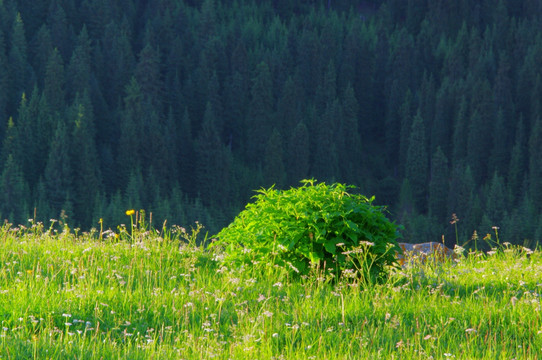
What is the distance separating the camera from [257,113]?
476ft

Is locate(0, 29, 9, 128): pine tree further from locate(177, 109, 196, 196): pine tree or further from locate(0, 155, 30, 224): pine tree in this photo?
locate(177, 109, 196, 196): pine tree

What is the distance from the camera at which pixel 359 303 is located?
313 inches

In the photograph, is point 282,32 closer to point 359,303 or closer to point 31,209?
point 31,209

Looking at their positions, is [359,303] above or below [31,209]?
above

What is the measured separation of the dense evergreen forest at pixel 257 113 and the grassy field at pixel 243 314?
324ft

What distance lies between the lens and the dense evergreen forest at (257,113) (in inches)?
4747

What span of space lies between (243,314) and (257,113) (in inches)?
5466

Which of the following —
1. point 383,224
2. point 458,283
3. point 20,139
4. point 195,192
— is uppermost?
point 383,224

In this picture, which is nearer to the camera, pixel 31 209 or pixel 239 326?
pixel 239 326

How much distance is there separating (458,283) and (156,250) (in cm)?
439

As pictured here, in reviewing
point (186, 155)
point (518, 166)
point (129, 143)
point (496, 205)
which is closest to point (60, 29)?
point (129, 143)

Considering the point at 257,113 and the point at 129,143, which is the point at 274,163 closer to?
the point at 257,113

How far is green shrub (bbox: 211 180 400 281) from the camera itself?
29.8 feet

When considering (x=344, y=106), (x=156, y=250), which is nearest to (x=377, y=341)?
(x=156, y=250)
